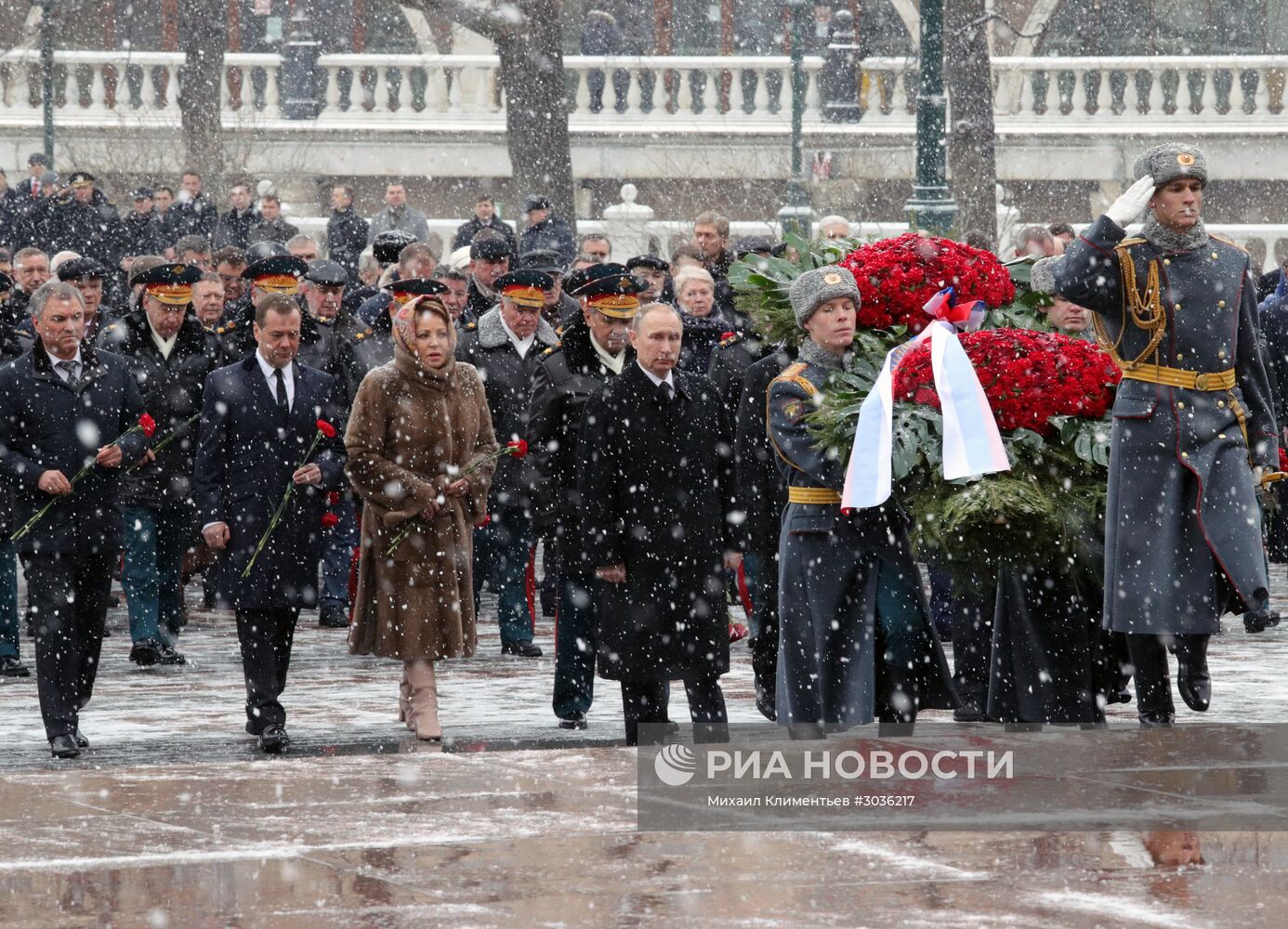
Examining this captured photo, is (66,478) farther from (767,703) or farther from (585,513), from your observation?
(767,703)

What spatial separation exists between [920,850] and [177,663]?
667cm

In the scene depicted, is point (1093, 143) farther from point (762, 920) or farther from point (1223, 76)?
point (762, 920)

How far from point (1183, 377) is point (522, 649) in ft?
15.6

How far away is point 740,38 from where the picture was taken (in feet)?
128

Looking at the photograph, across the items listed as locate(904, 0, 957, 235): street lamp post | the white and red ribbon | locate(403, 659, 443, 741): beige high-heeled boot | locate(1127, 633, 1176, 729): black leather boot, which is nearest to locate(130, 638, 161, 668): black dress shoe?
locate(403, 659, 443, 741): beige high-heeled boot

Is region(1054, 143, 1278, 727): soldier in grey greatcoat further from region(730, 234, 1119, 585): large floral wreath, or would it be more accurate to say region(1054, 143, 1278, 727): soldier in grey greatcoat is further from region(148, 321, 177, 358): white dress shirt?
region(148, 321, 177, 358): white dress shirt

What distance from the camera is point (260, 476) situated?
10258 millimetres

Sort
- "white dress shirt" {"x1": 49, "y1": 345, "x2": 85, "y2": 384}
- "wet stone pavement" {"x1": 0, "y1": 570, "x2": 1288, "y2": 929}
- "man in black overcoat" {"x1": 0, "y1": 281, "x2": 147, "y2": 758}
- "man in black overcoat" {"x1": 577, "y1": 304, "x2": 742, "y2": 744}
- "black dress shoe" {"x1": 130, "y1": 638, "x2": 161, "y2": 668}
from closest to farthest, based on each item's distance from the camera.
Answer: "wet stone pavement" {"x1": 0, "y1": 570, "x2": 1288, "y2": 929}
"man in black overcoat" {"x1": 577, "y1": 304, "x2": 742, "y2": 744}
"man in black overcoat" {"x1": 0, "y1": 281, "x2": 147, "y2": 758}
"white dress shirt" {"x1": 49, "y1": 345, "x2": 85, "y2": 384}
"black dress shoe" {"x1": 130, "y1": 638, "x2": 161, "y2": 668}

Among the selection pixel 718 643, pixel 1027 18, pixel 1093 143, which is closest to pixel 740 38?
pixel 1027 18

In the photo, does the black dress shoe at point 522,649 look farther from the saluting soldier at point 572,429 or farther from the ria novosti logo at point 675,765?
the ria novosti logo at point 675,765

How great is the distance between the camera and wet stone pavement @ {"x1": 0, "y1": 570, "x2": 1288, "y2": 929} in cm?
605

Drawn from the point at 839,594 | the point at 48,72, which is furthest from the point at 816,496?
the point at 48,72

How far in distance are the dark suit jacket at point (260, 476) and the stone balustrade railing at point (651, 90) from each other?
23.2 m

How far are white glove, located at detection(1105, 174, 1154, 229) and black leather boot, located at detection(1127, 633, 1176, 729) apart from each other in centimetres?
150
